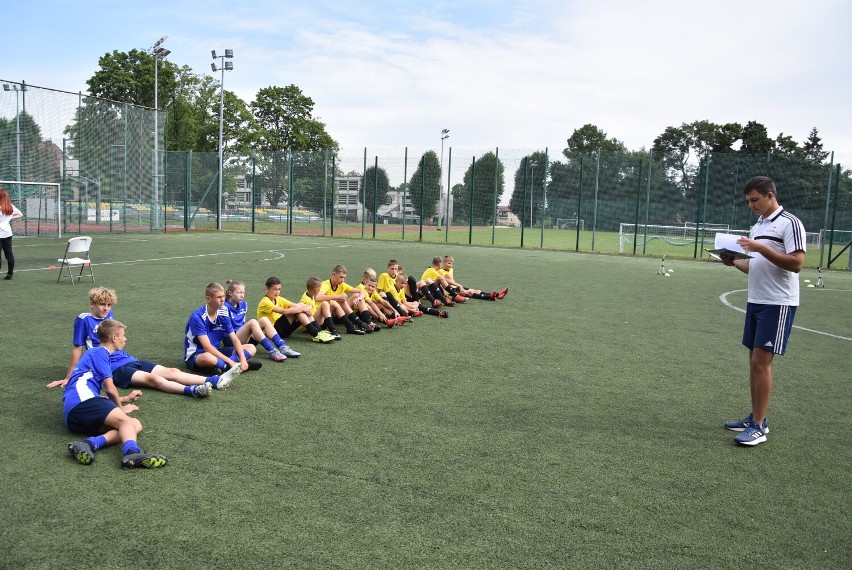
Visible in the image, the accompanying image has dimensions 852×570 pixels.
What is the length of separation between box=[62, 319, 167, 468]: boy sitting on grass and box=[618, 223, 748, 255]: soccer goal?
25189 mm

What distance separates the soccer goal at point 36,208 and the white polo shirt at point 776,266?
24.8 meters

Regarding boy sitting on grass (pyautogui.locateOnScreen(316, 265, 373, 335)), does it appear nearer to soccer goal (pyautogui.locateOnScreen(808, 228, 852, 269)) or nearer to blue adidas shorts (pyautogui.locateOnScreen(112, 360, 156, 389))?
blue adidas shorts (pyautogui.locateOnScreen(112, 360, 156, 389))

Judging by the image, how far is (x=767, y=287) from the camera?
5.26 m

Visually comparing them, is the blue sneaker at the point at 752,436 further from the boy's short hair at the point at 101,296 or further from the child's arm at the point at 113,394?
the boy's short hair at the point at 101,296

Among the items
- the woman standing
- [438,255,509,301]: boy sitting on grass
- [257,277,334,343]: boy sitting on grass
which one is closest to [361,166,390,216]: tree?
the woman standing

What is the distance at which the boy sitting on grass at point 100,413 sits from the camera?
4367 mm

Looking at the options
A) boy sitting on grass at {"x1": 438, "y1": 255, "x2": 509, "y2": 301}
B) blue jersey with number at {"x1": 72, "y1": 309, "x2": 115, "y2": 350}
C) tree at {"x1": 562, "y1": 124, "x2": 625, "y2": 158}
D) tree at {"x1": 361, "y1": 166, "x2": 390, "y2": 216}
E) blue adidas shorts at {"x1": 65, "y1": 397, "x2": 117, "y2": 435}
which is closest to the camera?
blue adidas shorts at {"x1": 65, "y1": 397, "x2": 117, "y2": 435}

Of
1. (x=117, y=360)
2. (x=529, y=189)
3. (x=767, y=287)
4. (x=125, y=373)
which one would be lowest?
(x=125, y=373)

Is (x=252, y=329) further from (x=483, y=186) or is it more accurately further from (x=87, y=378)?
(x=483, y=186)

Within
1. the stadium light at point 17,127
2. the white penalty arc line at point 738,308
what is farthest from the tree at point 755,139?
the stadium light at point 17,127

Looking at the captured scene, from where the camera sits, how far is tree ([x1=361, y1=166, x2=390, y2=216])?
34.3m

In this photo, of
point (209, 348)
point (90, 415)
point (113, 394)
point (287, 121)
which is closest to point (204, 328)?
point (209, 348)

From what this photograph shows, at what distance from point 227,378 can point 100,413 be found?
148 centimetres

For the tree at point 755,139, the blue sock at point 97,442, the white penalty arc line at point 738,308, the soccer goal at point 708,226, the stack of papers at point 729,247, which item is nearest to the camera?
the blue sock at point 97,442
